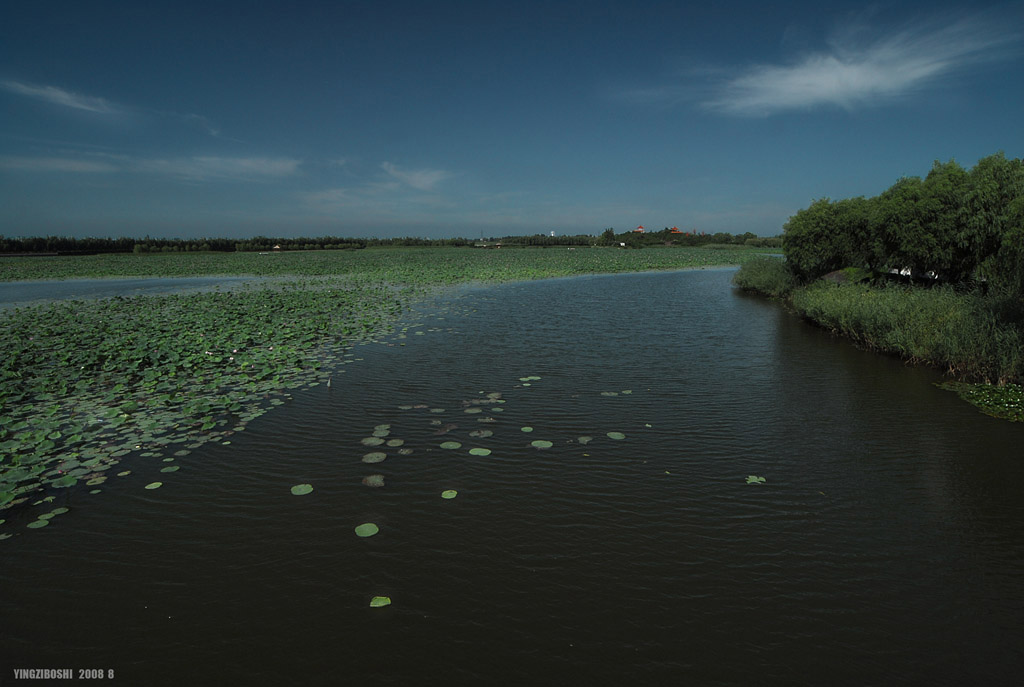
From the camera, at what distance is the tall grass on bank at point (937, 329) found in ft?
38.0

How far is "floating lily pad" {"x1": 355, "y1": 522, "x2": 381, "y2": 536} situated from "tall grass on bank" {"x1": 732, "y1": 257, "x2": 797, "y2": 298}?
30953mm

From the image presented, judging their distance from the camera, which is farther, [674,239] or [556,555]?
[674,239]

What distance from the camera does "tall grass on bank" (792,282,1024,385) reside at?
11.6 meters

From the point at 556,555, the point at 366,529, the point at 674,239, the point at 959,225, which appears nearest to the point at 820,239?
the point at 959,225

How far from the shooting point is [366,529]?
6039 mm

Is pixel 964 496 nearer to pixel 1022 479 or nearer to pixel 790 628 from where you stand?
pixel 1022 479

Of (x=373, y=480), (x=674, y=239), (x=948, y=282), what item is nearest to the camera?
(x=373, y=480)

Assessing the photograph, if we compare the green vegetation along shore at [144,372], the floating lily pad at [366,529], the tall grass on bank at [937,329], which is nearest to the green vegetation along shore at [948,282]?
the tall grass on bank at [937,329]

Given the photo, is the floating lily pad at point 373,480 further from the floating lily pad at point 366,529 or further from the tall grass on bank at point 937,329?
the tall grass on bank at point 937,329

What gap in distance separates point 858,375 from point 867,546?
9135mm

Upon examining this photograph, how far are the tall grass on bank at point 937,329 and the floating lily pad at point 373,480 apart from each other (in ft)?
41.1

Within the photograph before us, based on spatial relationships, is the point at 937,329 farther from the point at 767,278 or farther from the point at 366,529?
the point at 767,278

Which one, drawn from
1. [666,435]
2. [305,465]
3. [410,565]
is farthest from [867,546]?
[305,465]

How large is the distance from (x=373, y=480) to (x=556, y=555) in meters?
2.84
